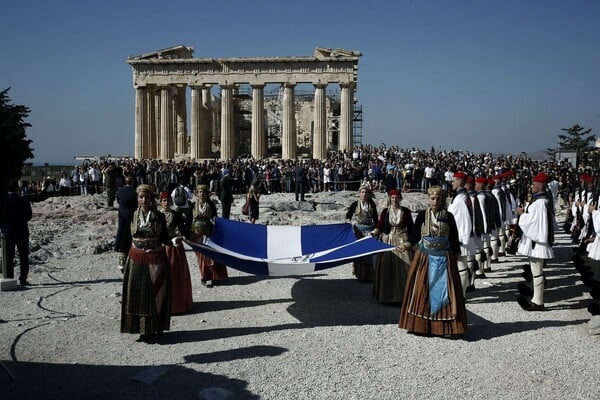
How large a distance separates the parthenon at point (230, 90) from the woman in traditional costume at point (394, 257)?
128ft

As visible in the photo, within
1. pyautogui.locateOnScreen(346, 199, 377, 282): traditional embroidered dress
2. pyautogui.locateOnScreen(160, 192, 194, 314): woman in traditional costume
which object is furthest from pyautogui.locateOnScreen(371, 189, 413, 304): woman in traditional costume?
pyautogui.locateOnScreen(160, 192, 194, 314): woman in traditional costume

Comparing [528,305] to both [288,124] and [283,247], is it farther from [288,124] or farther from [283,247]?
[288,124]

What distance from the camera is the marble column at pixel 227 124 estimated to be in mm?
50219

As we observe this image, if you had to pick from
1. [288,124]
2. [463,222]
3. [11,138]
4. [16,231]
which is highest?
[288,124]

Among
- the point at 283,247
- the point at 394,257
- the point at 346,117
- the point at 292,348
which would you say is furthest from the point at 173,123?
the point at 292,348

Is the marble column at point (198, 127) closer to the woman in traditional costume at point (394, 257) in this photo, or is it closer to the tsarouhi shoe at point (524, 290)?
the woman in traditional costume at point (394, 257)

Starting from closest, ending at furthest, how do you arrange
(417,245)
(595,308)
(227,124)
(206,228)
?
(595,308), (417,245), (206,228), (227,124)

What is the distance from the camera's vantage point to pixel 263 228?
414 inches

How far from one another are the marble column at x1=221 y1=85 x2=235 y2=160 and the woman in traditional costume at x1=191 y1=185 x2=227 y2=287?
129ft

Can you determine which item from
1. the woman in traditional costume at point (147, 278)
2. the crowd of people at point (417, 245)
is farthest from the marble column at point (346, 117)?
the woman in traditional costume at point (147, 278)

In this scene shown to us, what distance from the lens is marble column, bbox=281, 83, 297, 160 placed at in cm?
4938

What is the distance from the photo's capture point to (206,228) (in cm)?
1032

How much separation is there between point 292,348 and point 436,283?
2.10 metres

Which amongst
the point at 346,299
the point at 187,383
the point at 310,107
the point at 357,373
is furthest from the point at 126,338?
the point at 310,107
